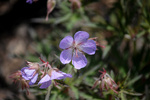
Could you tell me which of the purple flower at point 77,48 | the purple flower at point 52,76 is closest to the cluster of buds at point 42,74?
the purple flower at point 52,76

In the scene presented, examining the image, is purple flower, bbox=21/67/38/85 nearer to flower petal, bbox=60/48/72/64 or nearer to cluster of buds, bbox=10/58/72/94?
cluster of buds, bbox=10/58/72/94

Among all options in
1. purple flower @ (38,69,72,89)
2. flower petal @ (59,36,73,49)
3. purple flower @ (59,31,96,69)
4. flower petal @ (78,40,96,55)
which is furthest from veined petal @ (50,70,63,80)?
flower petal @ (78,40,96,55)

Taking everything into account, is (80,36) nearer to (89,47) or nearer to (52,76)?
(89,47)

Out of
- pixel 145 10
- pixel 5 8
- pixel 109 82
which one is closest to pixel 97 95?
pixel 109 82

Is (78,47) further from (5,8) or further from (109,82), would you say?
(5,8)

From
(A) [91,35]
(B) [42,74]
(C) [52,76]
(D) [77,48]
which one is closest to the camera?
(C) [52,76]

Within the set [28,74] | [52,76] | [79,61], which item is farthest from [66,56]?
[28,74]
